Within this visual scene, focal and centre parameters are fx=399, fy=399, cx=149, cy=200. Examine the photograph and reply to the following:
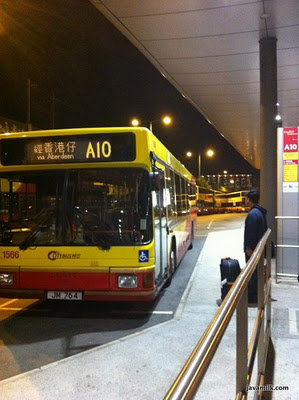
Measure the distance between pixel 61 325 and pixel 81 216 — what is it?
1614 mm

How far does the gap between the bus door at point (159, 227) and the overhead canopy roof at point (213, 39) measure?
3.87 metres

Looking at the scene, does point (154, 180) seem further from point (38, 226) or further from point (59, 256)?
point (38, 226)

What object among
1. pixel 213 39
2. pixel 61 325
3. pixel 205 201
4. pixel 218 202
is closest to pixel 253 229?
pixel 61 325

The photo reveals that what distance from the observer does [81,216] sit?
5.84 metres

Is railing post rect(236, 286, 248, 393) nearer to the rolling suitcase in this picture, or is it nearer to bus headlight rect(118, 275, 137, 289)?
bus headlight rect(118, 275, 137, 289)

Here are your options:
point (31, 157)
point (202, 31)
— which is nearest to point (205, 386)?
point (31, 157)

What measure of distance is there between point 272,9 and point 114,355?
23.9ft

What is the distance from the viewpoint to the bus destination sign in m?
5.79

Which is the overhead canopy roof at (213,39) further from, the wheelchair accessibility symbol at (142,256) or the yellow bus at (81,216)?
Answer: the wheelchair accessibility symbol at (142,256)

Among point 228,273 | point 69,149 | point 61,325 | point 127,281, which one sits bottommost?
point 61,325

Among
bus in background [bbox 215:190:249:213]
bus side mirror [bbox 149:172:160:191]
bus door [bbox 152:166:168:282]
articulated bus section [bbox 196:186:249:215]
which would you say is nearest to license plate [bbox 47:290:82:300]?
bus door [bbox 152:166:168:282]

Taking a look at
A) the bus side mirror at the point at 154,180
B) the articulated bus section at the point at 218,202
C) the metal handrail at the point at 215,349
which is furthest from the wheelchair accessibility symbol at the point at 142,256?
the articulated bus section at the point at 218,202

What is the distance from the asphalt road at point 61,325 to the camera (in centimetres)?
471

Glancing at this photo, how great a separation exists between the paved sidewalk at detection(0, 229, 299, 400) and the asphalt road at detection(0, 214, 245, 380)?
32cm
